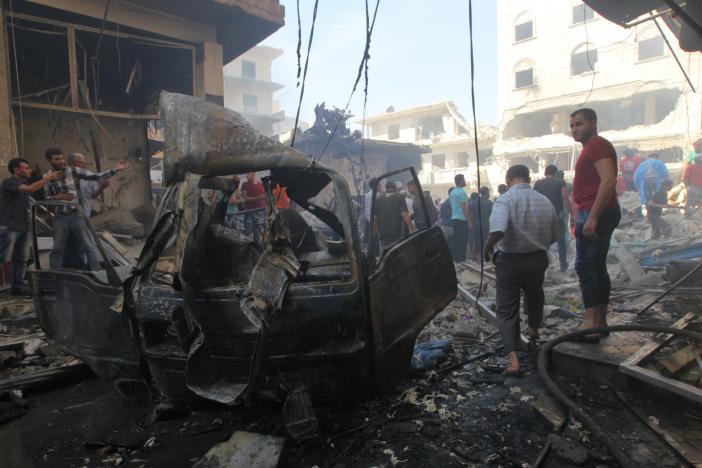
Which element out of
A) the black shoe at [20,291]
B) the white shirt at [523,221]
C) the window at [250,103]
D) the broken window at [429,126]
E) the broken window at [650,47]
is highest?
the window at [250,103]

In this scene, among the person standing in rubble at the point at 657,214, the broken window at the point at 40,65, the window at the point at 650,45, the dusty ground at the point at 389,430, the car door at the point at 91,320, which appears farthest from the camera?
the window at the point at 650,45

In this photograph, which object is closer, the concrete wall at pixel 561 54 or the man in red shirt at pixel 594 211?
the man in red shirt at pixel 594 211

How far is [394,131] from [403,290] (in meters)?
40.9

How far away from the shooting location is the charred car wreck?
237 centimetres

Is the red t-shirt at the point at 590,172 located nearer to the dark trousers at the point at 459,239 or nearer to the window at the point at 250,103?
the dark trousers at the point at 459,239

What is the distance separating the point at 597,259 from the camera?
11.7 ft

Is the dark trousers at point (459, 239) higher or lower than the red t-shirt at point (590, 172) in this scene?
lower

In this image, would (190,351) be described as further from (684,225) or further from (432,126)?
(432,126)

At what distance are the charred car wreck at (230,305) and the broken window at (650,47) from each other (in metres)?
35.4

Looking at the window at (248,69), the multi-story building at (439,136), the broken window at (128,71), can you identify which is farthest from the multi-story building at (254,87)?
the broken window at (128,71)

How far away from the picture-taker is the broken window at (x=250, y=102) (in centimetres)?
5150

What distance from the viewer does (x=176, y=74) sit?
9734 mm

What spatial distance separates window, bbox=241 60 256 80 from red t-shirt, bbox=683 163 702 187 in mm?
52138

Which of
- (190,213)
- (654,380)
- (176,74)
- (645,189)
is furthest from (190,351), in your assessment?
(645,189)
